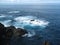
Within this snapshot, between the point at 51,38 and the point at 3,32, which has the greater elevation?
the point at 3,32

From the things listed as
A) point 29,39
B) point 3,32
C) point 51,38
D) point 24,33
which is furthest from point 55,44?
point 3,32

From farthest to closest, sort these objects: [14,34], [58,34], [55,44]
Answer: [58,34]
[14,34]
[55,44]

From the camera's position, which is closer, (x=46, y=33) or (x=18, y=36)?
(x=18, y=36)

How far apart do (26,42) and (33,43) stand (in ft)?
7.14

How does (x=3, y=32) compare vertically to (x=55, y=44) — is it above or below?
above

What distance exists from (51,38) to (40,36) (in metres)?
3.75

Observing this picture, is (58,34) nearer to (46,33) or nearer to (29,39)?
(46,33)

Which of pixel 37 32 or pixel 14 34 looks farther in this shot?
pixel 37 32

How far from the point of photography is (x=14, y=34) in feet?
152

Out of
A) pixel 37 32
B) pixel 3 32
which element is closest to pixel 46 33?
pixel 37 32

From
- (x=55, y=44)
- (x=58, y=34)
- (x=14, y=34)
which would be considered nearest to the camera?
(x=55, y=44)

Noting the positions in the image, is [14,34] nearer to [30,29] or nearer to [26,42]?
[26,42]

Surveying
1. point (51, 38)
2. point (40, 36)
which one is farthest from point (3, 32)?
point (51, 38)

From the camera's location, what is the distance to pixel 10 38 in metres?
44.4
